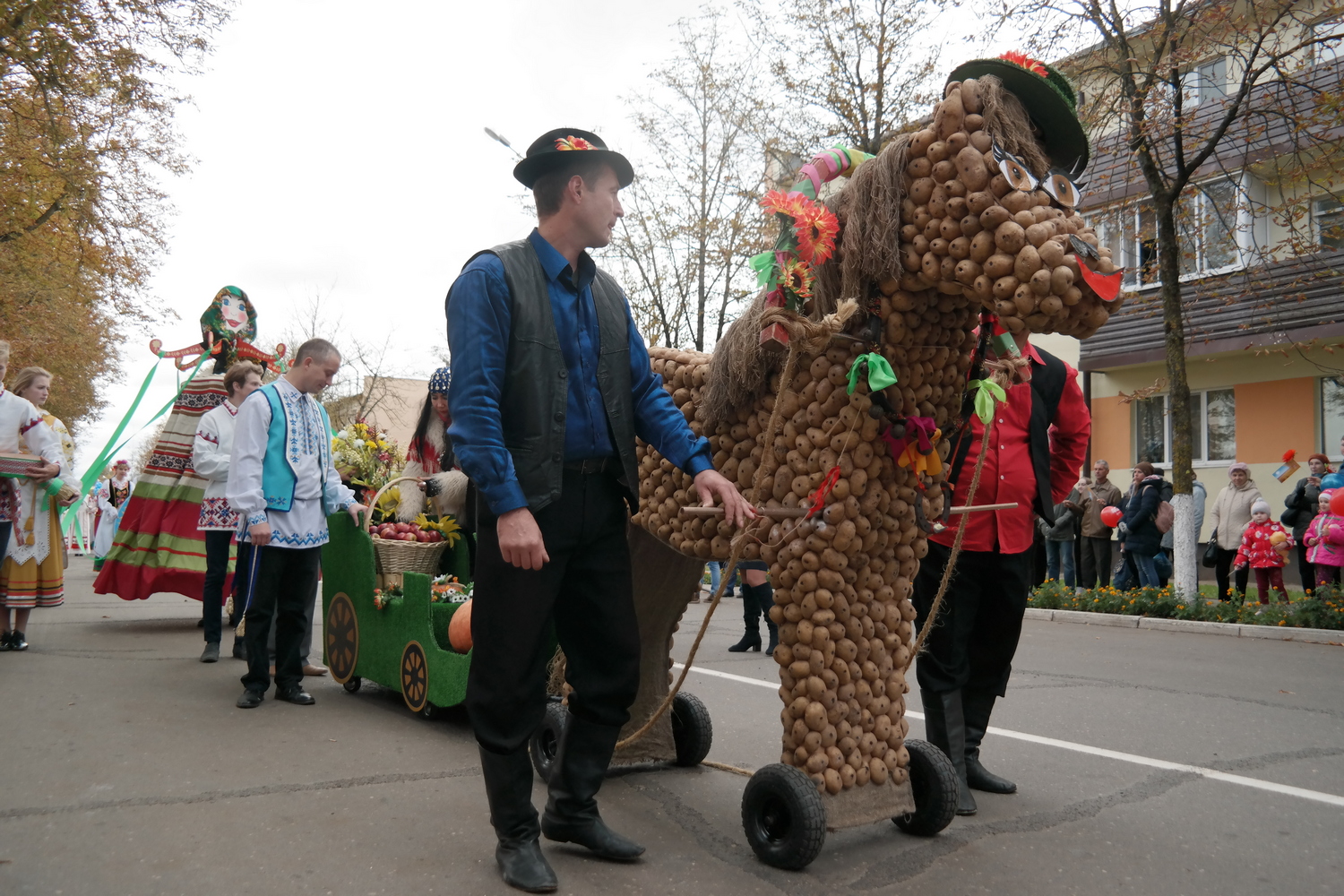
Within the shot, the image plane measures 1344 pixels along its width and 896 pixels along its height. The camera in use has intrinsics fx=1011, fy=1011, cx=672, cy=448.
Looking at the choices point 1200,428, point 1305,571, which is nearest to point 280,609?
point 1305,571

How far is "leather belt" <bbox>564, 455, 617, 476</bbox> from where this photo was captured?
3100mm

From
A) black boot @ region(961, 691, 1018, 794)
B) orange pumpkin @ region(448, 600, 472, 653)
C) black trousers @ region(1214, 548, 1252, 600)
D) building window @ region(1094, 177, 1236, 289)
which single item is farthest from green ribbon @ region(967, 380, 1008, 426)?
black trousers @ region(1214, 548, 1252, 600)

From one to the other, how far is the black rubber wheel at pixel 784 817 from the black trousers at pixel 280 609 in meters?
3.46

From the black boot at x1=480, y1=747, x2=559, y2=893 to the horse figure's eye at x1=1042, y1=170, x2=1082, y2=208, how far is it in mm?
2262

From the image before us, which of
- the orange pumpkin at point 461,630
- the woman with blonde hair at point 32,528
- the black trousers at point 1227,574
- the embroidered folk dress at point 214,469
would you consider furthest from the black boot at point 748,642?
the black trousers at point 1227,574

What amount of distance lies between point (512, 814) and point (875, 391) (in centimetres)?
165

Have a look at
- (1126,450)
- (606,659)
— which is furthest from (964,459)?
(1126,450)

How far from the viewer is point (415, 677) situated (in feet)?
17.0

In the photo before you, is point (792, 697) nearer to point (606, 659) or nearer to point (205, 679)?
point (606, 659)

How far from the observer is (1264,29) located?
1095 cm

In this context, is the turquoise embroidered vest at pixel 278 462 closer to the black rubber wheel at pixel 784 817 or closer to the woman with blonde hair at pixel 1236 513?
the black rubber wheel at pixel 784 817

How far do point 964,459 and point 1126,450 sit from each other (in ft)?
55.4

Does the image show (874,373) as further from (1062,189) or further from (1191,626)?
(1191,626)

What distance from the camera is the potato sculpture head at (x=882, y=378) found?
292 cm
